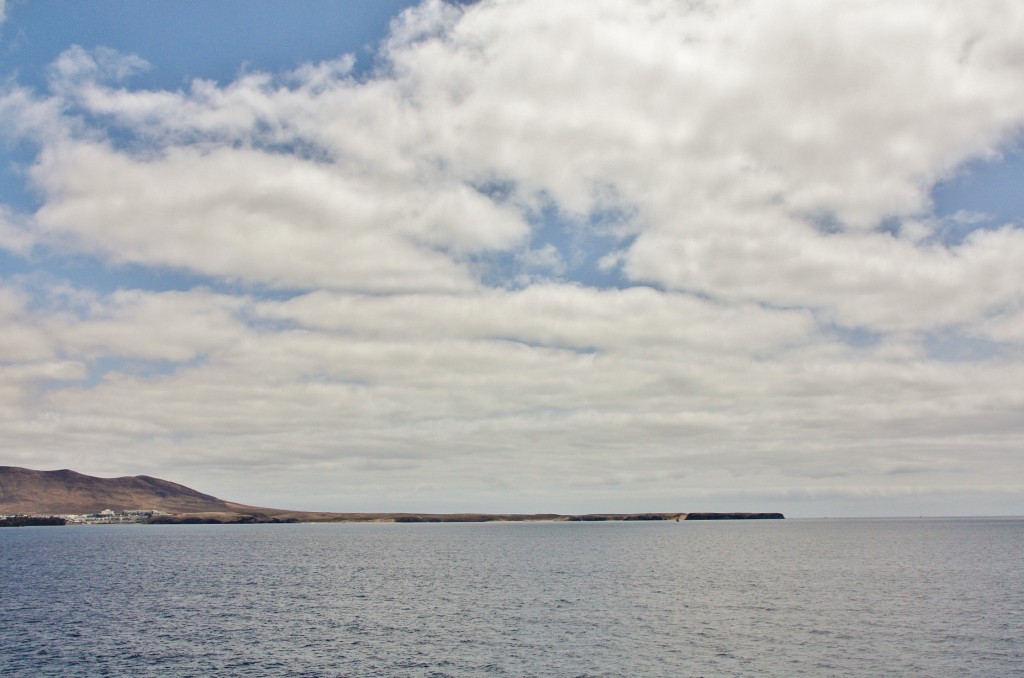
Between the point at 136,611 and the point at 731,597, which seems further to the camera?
the point at 731,597

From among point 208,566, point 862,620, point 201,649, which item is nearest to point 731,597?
point 862,620

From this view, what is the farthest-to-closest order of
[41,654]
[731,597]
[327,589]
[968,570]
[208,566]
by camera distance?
[208,566]
[968,570]
[327,589]
[731,597]
[41,654]

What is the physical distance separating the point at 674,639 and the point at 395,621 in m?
31.9

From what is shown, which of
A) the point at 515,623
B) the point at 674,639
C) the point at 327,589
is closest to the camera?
the point at 674,639

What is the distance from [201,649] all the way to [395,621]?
2241 cm

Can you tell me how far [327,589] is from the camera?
12106 centimetres

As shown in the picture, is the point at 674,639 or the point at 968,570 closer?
the point at 674,639

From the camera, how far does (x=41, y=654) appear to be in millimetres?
71062

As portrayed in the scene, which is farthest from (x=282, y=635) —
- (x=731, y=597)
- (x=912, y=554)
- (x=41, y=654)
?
(x=912, y=554)

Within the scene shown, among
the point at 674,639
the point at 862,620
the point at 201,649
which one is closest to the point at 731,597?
the point at 862,620

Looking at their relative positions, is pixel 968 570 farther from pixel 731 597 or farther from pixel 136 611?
pixel 136 611

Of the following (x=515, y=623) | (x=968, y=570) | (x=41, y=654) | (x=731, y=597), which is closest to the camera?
(x=41, y=654)

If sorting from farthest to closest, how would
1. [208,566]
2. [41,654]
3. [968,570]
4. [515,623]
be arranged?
[208,566] < [968,570] < [515,623] < [41,654]

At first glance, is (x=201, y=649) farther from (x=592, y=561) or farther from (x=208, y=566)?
(x=592, y=561)
